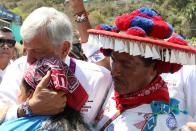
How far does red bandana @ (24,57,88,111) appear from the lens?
181 centimetres

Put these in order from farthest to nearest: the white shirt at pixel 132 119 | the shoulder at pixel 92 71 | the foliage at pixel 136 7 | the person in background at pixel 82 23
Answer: the foliage at pixel 136 7 < the person in background at pixel 82 23 < the shoulder at pixel 92 71 < the white shirt at pixel 132 119

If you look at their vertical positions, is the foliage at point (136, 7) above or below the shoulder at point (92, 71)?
below

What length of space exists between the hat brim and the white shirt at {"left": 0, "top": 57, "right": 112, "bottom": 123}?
0.26 m

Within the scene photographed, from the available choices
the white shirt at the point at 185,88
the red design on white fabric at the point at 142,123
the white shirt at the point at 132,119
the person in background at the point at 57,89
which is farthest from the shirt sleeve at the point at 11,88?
the white shirt at the point at 185,88

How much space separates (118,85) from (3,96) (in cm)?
51

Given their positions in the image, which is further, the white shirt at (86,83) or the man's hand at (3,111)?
the white shirt at (86,83)

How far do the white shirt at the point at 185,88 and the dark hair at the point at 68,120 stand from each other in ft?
1.88

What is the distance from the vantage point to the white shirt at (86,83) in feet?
6.84

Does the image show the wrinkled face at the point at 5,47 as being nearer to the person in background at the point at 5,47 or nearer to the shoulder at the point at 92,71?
the person in background at the point at 5,47

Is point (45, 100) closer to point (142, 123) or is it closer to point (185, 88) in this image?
point (142, 123)

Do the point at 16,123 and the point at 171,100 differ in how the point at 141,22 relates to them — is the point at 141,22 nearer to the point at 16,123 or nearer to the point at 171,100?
the point at 171,100

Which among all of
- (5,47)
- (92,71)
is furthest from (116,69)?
(5,47)

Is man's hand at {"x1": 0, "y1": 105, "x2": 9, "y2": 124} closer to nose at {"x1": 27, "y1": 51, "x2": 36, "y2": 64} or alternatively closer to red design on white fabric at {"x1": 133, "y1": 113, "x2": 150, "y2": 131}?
nose at {"x1": 27, "y1": 51, "x2": 36, "y2": 64}

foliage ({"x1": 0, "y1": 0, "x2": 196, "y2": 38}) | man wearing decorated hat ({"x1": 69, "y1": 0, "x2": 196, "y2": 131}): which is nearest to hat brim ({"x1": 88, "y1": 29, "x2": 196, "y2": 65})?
man wearing decorated hat ({"x1": 69, "y1": 0, "x2": 196, "y2": 131})
